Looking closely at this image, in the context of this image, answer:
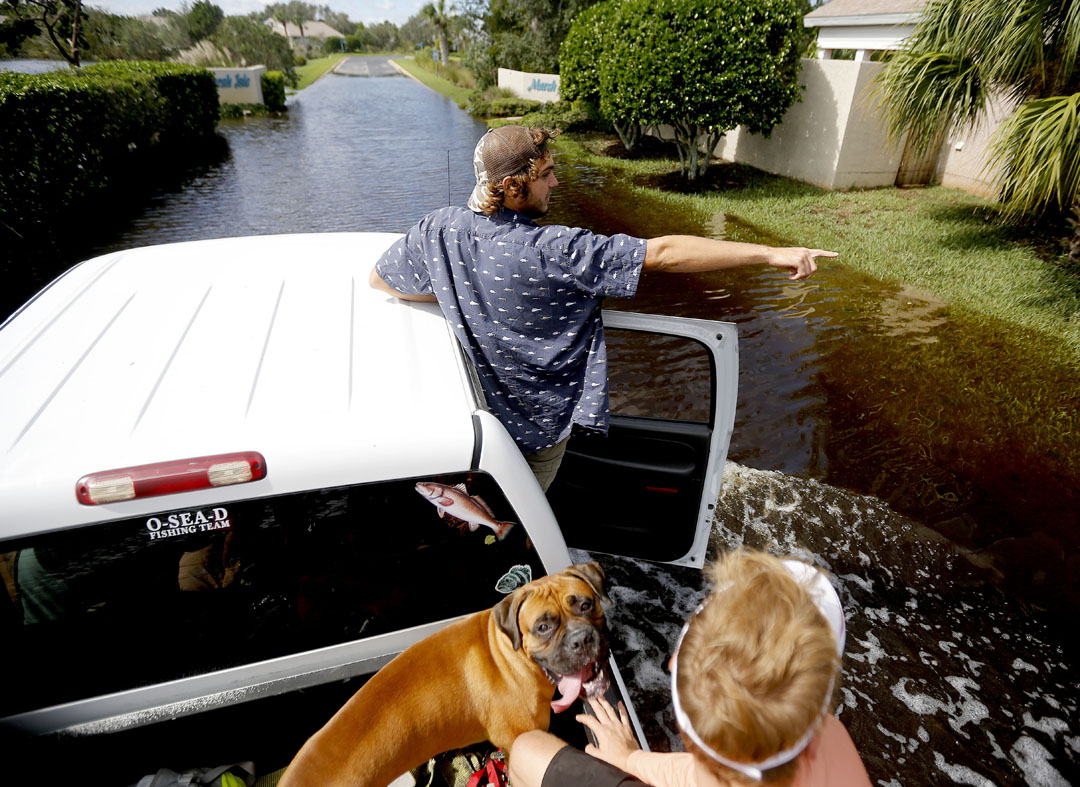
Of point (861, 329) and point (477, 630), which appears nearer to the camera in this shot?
point (477, 630)

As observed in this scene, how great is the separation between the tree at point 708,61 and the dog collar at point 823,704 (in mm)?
13133

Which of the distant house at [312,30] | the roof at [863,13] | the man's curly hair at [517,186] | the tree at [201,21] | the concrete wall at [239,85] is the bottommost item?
the man's curly hair at [517,186]

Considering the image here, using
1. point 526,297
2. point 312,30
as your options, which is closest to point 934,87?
point 526,297

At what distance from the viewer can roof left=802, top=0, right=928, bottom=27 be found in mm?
15780

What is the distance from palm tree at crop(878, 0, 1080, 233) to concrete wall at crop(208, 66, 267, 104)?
114 feet

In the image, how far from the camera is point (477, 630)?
217cm

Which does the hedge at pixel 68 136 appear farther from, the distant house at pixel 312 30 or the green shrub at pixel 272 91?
the distant house at pixel 312 30

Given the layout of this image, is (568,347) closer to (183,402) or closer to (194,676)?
(183,402)

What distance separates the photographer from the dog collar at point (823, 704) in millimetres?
1404

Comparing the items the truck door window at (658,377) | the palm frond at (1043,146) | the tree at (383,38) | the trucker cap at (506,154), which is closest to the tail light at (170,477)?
the trucker cap at (506,154)

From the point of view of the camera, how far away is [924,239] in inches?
420

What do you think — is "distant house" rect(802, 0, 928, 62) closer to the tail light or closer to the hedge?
the hedge

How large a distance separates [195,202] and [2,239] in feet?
15.6

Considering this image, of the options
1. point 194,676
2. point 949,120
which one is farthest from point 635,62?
point 194,676
